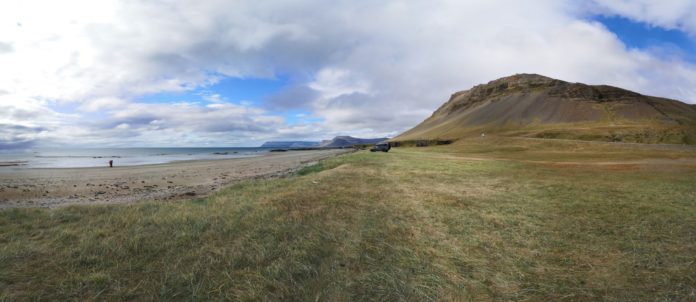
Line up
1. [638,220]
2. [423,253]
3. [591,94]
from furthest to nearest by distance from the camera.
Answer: [591,94] < [638,220] < [423,253]

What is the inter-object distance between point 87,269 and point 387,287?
5674 mm

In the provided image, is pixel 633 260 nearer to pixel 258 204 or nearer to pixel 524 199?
pixel 524 199

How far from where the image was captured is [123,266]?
20.2ft

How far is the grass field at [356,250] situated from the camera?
5348mm

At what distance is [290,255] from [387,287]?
92.0 inches

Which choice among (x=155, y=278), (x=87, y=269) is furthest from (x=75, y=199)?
(x=155, y=278)

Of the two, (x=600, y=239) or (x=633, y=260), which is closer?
(x=633, y=260)

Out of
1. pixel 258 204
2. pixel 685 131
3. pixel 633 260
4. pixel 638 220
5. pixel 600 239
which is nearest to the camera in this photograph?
pixel 633 260

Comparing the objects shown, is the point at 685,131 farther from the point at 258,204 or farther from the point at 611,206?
the point at 258,204

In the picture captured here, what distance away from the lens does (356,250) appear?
7207mm

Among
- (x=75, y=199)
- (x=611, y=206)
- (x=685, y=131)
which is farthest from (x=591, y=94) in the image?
(x=75, y=199)

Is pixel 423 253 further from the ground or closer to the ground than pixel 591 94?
closer to the ground

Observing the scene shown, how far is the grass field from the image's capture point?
535 centimetres

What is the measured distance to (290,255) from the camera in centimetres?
677
